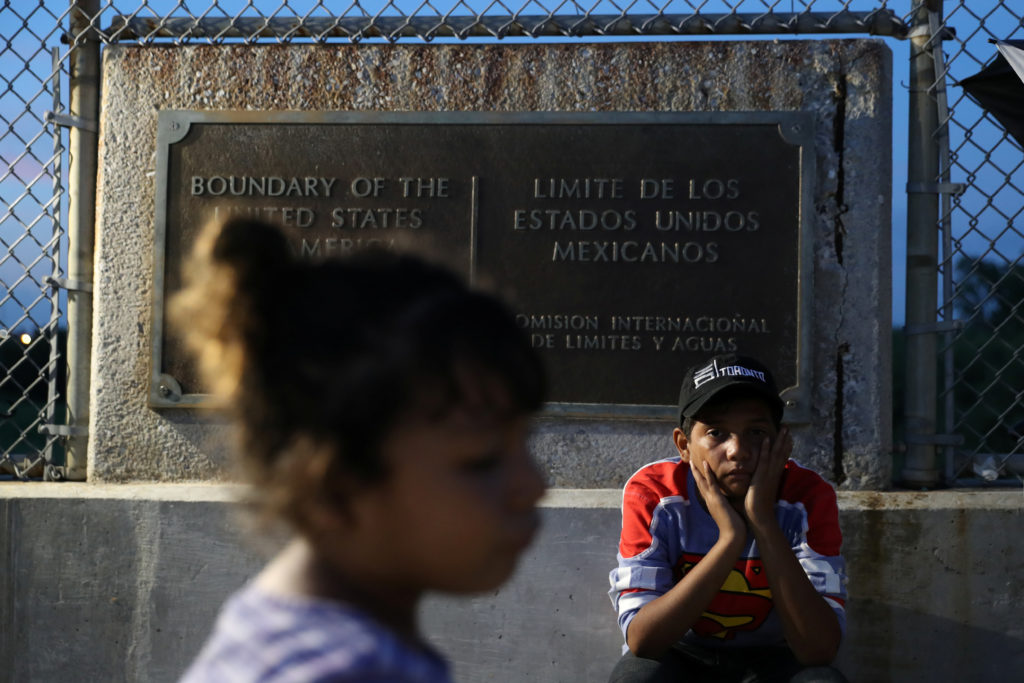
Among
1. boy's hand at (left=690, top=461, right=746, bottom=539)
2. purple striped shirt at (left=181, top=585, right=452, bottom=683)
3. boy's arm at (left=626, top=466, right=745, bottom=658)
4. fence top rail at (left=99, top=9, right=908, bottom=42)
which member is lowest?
boy's arm at (left=626, top=466, right=745, bottom=658)

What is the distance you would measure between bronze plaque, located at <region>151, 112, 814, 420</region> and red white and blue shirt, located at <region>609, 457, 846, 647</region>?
0.61m

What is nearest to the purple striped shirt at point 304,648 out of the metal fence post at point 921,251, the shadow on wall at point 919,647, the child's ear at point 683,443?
the child's ear at point 683,443

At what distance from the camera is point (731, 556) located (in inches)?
100

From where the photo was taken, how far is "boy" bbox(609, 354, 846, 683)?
8.36 feet

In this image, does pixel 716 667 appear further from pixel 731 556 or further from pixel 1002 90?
pixel 1002 90

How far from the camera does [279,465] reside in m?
0.99

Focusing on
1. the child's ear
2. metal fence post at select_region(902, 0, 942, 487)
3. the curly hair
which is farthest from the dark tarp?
the curly hair

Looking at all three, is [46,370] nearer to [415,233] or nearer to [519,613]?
[415,233]

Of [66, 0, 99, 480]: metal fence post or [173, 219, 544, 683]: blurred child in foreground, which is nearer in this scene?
[173, 219, 544, 683]: blurred child in foreground

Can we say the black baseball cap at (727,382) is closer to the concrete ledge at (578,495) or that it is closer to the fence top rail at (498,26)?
the concrete ledge at (578,495)

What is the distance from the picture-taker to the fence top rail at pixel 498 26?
3.47 meters

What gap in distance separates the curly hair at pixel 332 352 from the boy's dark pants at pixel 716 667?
182 centimetres

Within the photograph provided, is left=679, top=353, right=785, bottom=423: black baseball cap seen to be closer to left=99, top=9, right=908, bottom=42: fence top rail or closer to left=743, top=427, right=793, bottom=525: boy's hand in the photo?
left=743, top=427, right=793, bottom=525: boy's hand

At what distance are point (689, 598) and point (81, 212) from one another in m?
2.71
